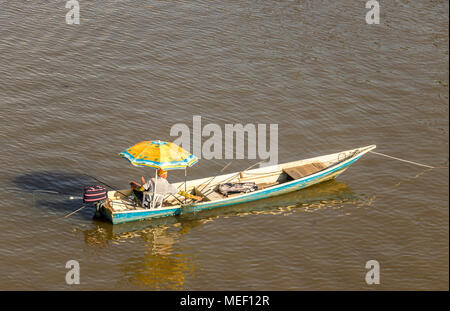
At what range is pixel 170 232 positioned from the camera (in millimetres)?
25094

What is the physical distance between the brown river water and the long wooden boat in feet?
1.44

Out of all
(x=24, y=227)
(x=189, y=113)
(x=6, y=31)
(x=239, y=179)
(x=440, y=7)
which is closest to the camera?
(x=24, y=227)

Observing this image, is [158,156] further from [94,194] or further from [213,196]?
[213,196]

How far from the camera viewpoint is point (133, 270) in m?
23.2

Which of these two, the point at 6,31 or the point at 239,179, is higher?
the point at 6,31

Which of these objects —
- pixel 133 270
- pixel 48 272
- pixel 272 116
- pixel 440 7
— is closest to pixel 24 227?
pixel 48 272

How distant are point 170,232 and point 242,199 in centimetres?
309

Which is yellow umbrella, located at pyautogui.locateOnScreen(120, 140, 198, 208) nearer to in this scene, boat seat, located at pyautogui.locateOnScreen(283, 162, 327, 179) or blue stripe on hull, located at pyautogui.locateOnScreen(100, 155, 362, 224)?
blue stripe on hull, located at pyautogui.locateOnScreen(100, 155, 362, 224)

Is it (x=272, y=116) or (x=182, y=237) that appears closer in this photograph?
(x=182, y=237)

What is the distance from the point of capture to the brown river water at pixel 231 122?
77.3 ft

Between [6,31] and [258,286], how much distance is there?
23.2m

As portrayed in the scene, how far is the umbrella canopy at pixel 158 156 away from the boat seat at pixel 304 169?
181 inches

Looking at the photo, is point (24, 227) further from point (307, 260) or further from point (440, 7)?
point (440, 7)

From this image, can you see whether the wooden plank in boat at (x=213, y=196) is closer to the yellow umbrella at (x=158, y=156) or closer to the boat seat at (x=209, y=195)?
the boat seat at (x=209, y=195)
